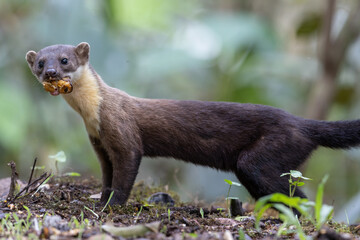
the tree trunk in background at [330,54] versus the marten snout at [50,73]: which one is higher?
the tree trunk in background at [330,54]

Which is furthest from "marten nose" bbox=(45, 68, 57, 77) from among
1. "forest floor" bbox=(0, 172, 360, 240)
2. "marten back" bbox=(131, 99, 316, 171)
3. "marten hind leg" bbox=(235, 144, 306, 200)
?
"marten hind leg" bbox=(235, 144, 306, 200)

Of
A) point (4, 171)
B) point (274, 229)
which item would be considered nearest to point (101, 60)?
point (4, 171)

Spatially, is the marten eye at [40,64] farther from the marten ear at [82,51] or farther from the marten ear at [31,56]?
the marten ear at [82,51]

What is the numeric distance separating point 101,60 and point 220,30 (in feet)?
7.61

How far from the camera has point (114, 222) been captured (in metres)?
4.02

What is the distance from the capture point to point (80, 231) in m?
3.35

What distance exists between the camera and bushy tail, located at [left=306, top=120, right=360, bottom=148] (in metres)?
5.36

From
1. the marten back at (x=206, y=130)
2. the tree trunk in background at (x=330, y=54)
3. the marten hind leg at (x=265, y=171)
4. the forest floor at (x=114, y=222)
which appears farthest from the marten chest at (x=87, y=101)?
the tree trunk in background at (x=330, y=54)

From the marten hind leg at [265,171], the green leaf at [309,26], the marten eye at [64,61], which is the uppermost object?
the green leaf at [309,26]

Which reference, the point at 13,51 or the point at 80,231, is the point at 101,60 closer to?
the point at 13,51

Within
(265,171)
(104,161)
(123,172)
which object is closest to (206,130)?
(265,171)

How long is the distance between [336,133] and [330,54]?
9.77 feet

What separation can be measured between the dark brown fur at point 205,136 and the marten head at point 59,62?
15 millimetres

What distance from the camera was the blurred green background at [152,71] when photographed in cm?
902
